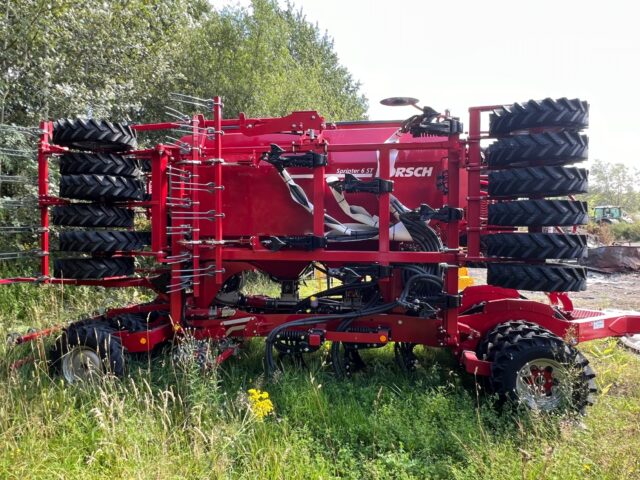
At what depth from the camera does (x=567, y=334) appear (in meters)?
3.64

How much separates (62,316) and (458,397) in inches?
198

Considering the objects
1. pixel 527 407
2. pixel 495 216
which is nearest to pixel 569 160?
pixel 495 216

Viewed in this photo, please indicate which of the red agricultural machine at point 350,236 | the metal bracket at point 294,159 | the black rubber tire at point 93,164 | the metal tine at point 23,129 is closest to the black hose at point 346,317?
the red agricultural machine at point 350,236

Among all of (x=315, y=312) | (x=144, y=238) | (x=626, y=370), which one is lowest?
(x=626, y=370)

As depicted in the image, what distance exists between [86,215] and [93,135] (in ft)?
2.33

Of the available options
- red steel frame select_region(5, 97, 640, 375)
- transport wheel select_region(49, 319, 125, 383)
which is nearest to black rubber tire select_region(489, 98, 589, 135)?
red steel frame select_region(5, 97, 640, 375)

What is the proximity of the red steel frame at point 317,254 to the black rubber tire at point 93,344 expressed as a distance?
0.68ft

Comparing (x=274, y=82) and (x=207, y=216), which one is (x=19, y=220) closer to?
(x=207, y=216)

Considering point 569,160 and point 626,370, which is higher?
point 569,160

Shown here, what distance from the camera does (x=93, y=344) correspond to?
3.81 m

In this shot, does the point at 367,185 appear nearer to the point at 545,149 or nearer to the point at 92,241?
the point at 545,149

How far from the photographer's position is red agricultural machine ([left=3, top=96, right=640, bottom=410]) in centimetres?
334

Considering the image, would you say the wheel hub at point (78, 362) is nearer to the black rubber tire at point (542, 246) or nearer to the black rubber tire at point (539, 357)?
the black rubber tire at point (539, 357)

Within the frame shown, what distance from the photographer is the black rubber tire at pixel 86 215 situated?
3930 mm
